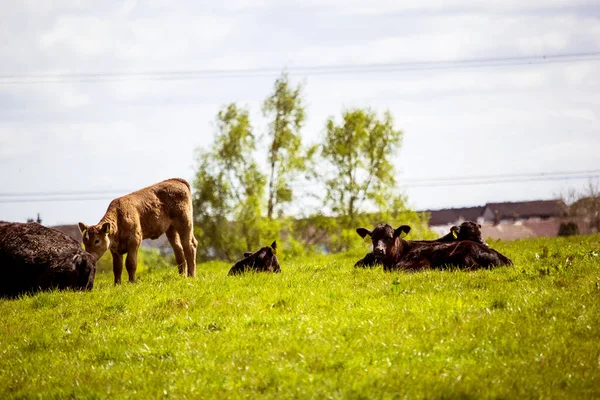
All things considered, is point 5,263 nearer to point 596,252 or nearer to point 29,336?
point 29,336

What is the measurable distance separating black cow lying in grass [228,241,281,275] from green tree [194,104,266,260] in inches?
1455

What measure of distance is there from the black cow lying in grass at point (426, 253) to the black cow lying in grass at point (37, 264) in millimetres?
6961

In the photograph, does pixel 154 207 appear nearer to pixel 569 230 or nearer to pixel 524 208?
pixel 569 230

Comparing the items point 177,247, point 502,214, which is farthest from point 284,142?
point 502,214

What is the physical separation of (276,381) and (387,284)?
231 inches

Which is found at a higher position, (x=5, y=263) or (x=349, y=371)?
(x=5, y=263)

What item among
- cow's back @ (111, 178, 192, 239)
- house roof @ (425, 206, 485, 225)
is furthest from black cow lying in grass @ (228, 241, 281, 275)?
house roof @ (425, 206, 485, 225)

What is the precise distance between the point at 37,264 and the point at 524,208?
382ft

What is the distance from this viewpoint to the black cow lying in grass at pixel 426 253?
632 inches

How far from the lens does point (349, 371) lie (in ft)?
28.8

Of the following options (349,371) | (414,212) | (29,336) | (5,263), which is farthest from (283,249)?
(349,371)

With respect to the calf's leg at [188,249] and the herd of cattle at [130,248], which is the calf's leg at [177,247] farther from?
the herd of cattle at [130,248]

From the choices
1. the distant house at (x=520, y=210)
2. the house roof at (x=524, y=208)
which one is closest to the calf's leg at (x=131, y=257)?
the distant house at (x=520, y=210)

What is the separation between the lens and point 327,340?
998 cm
